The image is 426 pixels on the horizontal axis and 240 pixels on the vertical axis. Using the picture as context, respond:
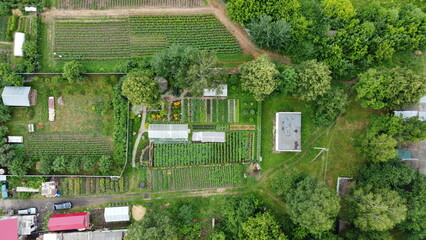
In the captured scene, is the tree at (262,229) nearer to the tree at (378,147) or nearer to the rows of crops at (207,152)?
the rows of crops at (207,152)

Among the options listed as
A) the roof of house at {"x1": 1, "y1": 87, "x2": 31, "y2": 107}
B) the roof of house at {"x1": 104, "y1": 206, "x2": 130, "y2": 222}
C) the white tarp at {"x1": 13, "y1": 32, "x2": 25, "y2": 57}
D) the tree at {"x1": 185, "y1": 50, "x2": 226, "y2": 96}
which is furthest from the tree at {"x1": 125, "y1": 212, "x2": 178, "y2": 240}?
the white tarp at {"x1": 13, "y1": 32, "x2": 25, "y2": 57}

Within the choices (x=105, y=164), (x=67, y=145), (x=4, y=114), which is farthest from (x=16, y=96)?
(x=105, y=164)

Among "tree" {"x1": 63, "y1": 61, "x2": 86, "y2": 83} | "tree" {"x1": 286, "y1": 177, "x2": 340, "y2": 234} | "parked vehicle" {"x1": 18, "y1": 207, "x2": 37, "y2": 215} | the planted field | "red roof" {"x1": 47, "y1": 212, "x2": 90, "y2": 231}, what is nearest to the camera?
"tree" {"x1": 286, "y1": 177, "x2": 340, "y2": 234}

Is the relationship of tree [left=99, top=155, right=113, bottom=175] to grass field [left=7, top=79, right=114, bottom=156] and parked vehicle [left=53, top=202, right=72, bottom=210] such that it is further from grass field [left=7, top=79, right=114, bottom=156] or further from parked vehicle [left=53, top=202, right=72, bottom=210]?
parked vehicle [left=53, top=202, right=72, bottom=210]

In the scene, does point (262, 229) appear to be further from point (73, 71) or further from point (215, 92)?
point (73, 71)

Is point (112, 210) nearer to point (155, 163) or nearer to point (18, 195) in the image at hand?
point (155, 163)

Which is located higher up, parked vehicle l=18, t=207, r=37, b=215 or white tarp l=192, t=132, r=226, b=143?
white tarp l=192, t=132, r=226, b=143
